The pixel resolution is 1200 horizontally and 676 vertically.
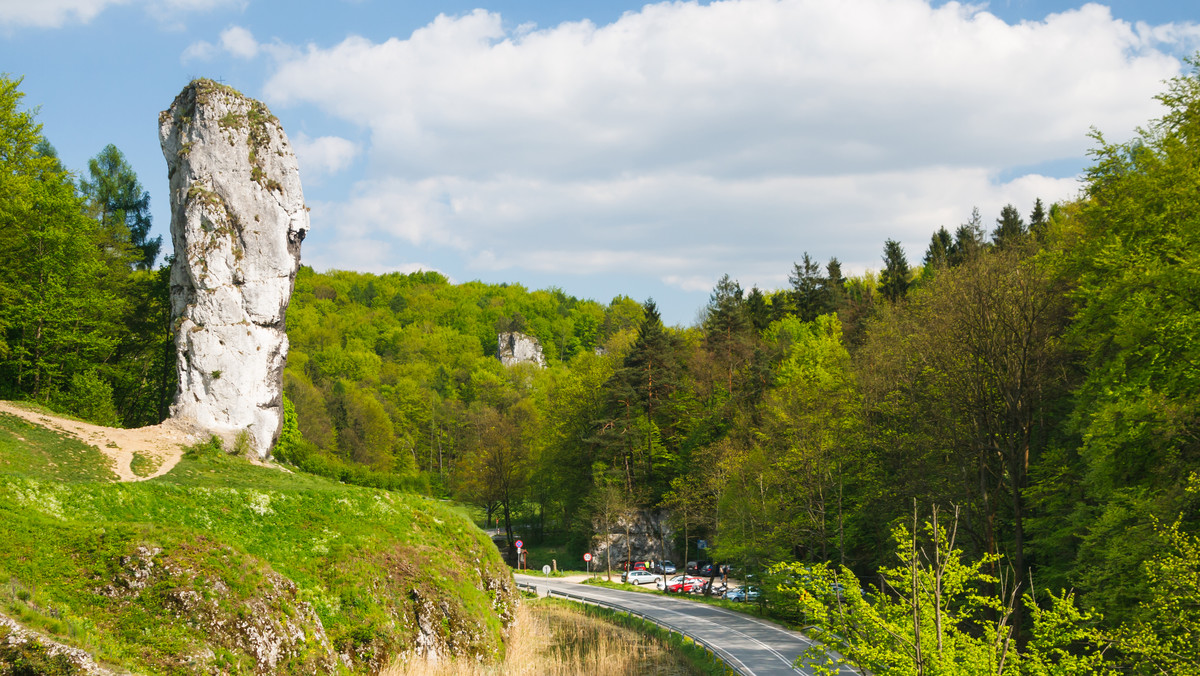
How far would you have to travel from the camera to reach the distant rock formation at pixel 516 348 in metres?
126

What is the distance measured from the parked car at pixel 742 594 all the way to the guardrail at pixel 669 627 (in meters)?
6.20

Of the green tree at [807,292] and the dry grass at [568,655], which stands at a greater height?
the green tree at [807,292]

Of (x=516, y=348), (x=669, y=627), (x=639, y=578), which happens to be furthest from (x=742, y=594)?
(x=516, y=348)

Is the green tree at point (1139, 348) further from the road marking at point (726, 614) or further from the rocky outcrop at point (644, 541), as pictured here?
the rocky outcrop at point (644, 541)

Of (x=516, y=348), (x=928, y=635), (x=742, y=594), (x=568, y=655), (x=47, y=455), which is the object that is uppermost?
(x=516, y=348)

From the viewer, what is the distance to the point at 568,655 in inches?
939

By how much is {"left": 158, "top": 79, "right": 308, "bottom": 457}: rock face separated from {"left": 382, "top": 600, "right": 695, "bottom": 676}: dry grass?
626 inches

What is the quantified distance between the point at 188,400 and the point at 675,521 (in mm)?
28738

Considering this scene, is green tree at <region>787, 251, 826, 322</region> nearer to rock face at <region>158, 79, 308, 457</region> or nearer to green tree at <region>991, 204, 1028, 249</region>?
green tree at <region>991, 204, 1028, 249</region>

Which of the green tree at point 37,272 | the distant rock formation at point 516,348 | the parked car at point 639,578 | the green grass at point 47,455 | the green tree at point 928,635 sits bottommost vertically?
the parked car at point 639,578

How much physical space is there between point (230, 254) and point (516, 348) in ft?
305

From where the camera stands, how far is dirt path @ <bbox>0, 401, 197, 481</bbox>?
25047mm

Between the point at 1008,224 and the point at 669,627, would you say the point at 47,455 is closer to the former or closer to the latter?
the point at 669,627

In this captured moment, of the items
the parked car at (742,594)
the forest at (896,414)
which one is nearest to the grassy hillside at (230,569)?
the forest at (896,414)
